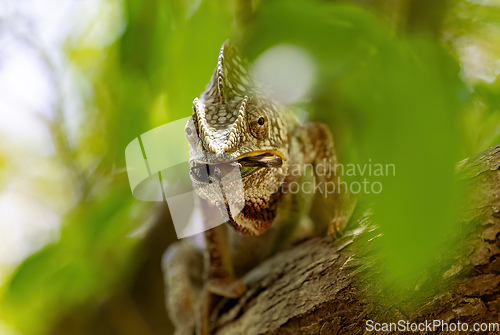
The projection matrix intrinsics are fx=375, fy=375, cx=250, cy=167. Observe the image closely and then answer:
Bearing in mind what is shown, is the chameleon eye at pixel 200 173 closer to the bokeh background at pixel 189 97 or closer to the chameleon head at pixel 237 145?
the chameleon head at pixel 237 145

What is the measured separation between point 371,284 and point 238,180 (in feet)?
0.93

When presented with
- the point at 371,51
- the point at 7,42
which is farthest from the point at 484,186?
the point at 7,42

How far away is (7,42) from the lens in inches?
35.8

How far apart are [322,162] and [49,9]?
726 mm

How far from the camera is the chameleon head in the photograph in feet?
1.95

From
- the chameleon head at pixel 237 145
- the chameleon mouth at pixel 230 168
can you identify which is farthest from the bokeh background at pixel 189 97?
the chameleon mouth at pixel 230 168

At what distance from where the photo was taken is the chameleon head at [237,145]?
596 mm

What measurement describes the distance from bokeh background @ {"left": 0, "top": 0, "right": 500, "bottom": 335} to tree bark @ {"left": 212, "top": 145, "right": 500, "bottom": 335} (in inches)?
2.0

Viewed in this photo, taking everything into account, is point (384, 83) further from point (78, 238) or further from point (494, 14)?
point (78, 238)

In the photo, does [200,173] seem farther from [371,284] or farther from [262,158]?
[371,284]

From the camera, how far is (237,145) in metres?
0.60

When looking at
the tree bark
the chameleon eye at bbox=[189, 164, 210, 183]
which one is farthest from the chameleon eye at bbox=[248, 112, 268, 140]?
the tree bark

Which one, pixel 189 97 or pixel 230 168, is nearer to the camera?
pixel 230 168

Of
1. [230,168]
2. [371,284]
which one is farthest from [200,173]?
[371,284]
